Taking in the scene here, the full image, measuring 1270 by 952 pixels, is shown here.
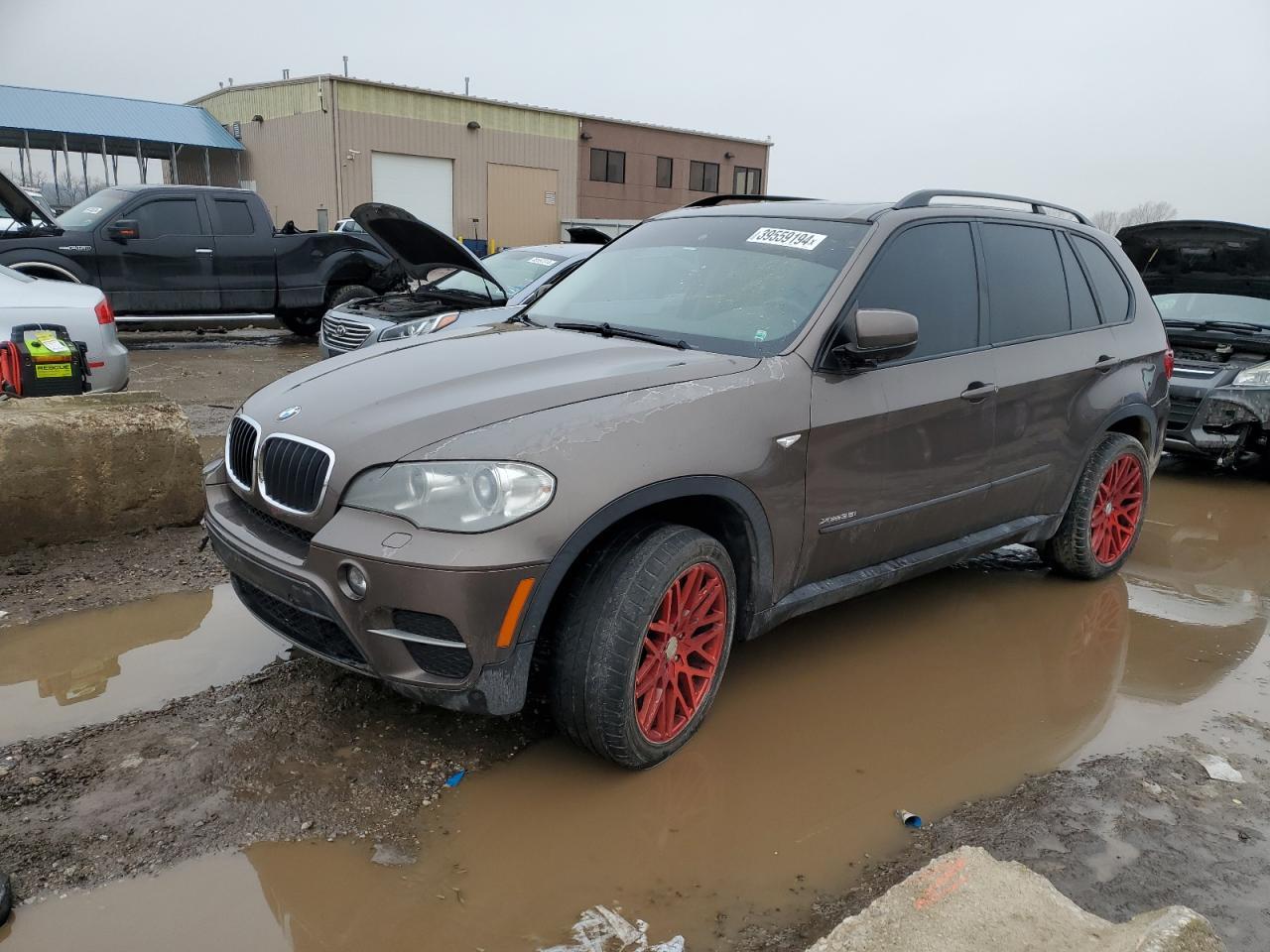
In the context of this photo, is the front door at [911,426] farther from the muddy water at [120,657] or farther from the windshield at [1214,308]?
the windshield at [1214,308]

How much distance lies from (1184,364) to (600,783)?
6.41 metres

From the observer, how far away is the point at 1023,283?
163 inches

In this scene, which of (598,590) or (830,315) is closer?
(598,590)

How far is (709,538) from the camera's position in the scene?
2.90 metres

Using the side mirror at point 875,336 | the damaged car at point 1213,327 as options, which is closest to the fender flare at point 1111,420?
the side mirror at point 875,336

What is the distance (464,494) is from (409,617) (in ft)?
1.18

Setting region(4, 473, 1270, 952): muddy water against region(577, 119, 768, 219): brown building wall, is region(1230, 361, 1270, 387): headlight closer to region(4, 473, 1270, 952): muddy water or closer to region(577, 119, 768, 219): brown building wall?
region(4, 473, 1270, 952): muddy water

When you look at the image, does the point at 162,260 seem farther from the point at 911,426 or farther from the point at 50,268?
the point at 911,426

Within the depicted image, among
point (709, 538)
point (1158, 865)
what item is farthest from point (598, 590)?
point (1158, 865)

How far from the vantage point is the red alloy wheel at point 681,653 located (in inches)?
111

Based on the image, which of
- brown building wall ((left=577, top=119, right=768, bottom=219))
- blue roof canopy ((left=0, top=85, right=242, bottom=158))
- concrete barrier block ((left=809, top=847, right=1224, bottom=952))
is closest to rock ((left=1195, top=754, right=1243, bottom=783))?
concrete barrier block ((left=809, top=847, right=1224, bottom=952))

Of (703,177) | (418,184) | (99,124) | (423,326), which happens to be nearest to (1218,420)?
(423,326)

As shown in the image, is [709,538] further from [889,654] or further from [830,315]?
[889,654]

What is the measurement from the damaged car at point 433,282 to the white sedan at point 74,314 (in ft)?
6.05
